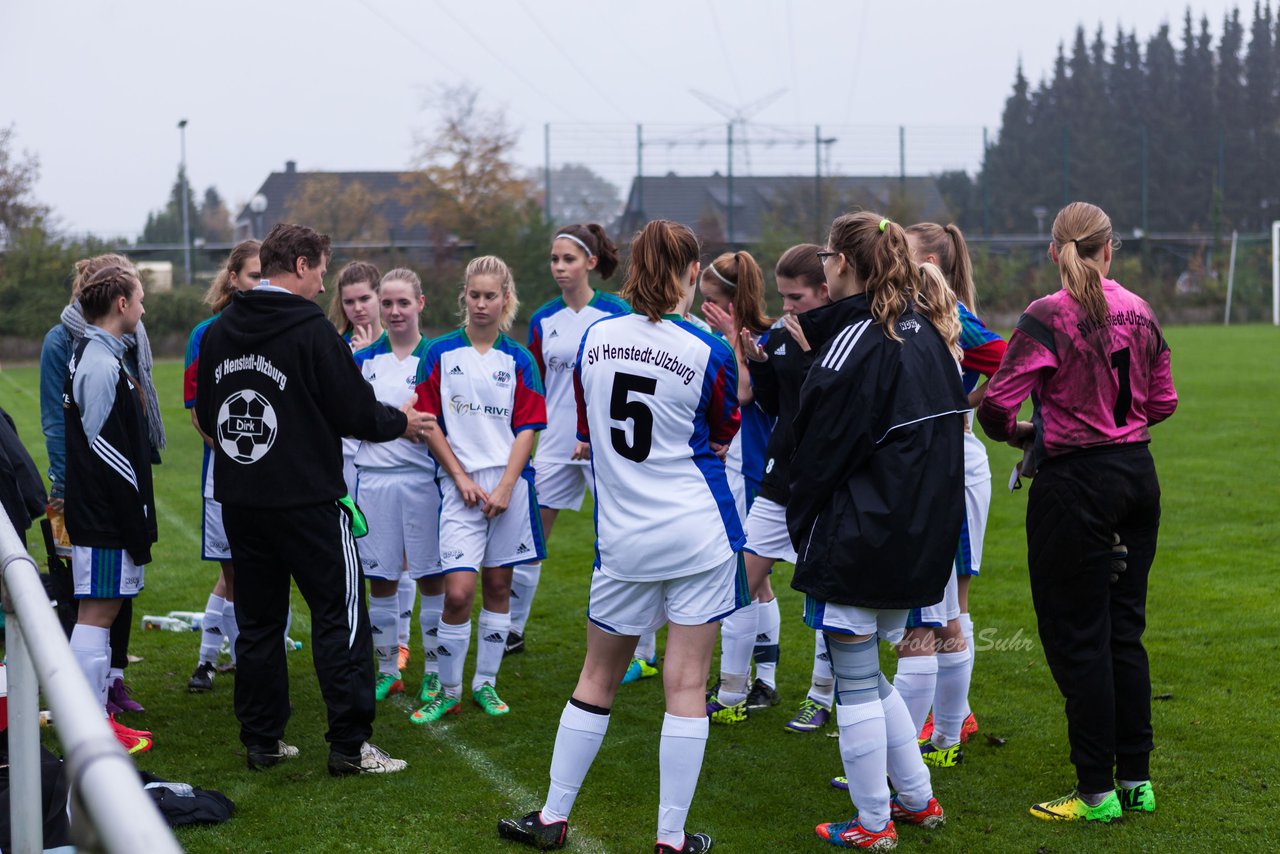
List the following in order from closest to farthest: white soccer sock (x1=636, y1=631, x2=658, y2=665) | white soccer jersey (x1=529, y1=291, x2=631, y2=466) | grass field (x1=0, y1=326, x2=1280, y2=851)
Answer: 1. grass field (x1=0, y1=326, x2=1280, y2=851)
2. white soccer sock (x1=636, y1=631, x2=658, y2=665)
3. white soccer jersey (x1=529, y1=291, x2=631, y2=466)

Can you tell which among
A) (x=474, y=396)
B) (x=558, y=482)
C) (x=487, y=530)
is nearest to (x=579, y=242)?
(x=474, y=396)

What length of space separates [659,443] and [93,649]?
2.53 m

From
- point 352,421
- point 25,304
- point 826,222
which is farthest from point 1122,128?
point 352,421

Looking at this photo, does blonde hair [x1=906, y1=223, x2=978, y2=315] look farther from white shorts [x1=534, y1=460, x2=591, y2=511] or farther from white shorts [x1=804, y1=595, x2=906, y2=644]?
white shorts [x1=534, y1=460, x2=591, y2=511]

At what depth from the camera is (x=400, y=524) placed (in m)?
5.45

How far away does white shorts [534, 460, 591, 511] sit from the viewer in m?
6.46

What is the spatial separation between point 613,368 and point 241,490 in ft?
5.04

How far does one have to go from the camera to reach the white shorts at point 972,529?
Result: 443 cm

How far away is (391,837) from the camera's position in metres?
3.94

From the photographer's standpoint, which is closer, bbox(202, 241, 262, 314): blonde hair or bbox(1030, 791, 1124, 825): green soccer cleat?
bbox(1030, 791, 1124, 825): green soccer cleat

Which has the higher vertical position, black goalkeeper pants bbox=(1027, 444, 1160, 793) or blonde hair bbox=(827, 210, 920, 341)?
blonde hair bbox=(827, 210, 920, 341)

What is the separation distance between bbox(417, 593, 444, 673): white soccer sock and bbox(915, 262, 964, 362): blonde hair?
8.85 feet

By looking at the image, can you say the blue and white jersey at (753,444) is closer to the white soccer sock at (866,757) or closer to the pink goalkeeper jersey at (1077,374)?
the pink goalkeeper jersey at (1077,374)

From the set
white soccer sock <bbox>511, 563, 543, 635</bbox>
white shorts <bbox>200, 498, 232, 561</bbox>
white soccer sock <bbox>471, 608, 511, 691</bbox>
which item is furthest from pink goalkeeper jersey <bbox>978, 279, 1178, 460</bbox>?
white shorts <bbox>200, 498, 232, 561</bbox>
